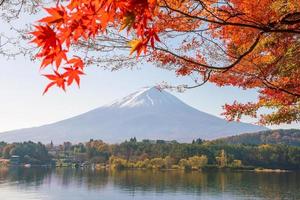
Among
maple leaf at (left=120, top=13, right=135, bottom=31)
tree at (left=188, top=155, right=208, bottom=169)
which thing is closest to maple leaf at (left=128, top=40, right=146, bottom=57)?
maple leaf at (left=120, top=13, right=135, bottom=31)

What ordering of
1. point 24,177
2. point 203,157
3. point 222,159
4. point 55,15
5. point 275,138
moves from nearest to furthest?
point 55,15, point 24,177, point 203,157, point 222,159, point 275,138

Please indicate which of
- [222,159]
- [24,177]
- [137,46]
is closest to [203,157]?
[222,159]

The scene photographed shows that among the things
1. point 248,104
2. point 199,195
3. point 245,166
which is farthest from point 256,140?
point 248,104

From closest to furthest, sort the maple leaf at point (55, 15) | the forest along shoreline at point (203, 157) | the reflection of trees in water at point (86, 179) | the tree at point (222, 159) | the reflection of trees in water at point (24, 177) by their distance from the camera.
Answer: the maple leaf at point (55, 15), the reflection of trees in water at point (86, 179), the reflection of trees in water at point (24, 177), the tree at point (222, 159), the forest along shoreline at point (203, 157)

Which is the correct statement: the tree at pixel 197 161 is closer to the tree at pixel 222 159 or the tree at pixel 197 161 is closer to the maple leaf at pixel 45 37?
the tree at pixel 222 159

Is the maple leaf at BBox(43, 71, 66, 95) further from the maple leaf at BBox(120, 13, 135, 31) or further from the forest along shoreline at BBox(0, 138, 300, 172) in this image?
the forest along shoreline at BBox(0, 138, 300, 172)

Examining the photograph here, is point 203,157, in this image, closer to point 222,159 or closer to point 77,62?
point 222,159

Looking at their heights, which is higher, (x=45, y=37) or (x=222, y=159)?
(x=222, y=159)

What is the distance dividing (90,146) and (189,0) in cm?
13488

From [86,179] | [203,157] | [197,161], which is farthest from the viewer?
[203,157]

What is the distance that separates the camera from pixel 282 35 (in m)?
8.08

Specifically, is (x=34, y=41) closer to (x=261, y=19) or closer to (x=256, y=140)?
(x=261, y=19)

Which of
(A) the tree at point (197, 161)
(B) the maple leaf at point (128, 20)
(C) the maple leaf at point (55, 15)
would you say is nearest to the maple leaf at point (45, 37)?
(C) the maple leaf at point (55, 15)

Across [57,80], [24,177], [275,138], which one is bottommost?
[24,177]
